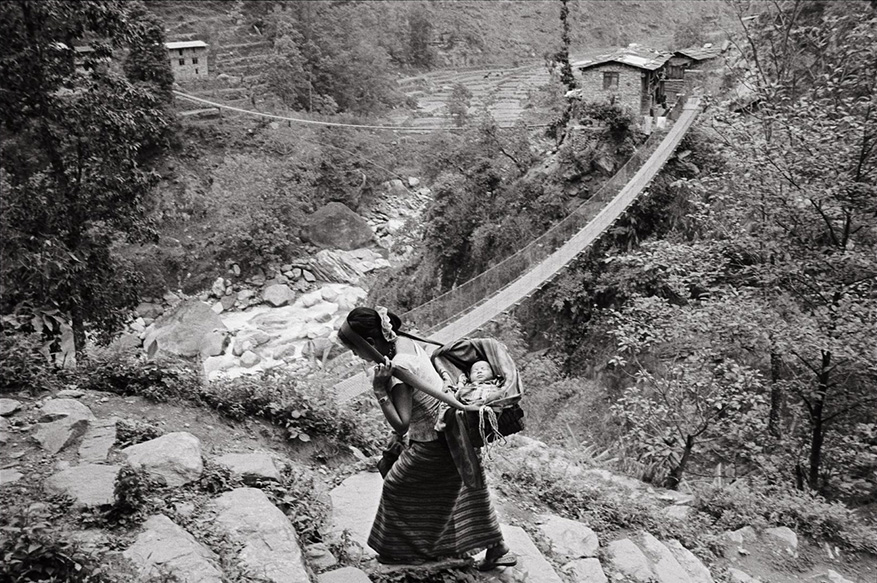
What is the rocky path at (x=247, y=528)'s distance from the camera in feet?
9.34

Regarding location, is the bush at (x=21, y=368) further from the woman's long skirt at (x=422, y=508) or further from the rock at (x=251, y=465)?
the woman's long skirt at (x=422, y=508)

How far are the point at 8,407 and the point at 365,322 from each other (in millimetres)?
2558

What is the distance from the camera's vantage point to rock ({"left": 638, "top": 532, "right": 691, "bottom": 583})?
4051mm

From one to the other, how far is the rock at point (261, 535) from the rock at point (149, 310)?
14834 mm

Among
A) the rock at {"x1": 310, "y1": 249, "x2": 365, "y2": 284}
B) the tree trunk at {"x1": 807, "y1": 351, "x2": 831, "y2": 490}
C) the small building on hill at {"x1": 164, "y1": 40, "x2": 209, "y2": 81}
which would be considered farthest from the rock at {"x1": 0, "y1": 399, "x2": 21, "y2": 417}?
the small building on hill at {"x1": 164, "y1": 40, "x2": 209, "y2": 81}

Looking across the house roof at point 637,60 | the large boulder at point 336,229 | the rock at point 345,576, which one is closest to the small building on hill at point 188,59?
the large boulder at point 336,229

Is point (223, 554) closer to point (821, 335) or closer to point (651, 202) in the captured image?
point (821, 335)

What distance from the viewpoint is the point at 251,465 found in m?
3.72

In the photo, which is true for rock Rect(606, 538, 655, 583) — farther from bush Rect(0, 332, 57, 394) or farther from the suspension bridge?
the suspension bridge

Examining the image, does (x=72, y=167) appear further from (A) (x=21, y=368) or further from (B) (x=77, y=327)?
(A) (x=21, y=368)

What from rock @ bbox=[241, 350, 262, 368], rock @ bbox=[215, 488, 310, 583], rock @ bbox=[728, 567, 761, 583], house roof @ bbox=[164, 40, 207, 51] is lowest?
rock @ bbox=[241, 350, 262, 368]

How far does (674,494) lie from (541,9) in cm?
4012

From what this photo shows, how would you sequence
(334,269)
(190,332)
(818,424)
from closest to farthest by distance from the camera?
1. (818,424)
2. (190,332)
3. (334,269)

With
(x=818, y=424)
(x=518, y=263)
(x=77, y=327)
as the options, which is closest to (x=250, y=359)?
(x=518, y=263)
